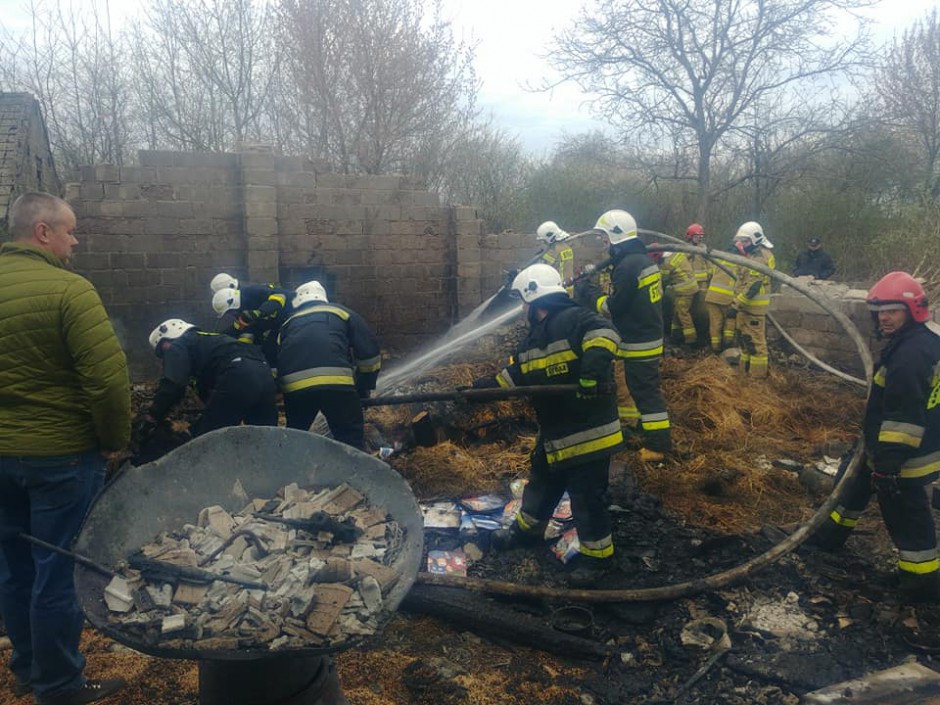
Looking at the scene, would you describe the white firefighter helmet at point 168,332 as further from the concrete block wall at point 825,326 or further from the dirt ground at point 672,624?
the concrete block wall at point 825,326

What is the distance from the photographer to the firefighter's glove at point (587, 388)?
4.16 m

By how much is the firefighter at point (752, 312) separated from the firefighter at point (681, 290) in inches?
28.9

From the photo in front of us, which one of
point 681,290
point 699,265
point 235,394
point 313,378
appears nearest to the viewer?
point 235,394

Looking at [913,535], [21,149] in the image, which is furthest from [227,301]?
[21,149]

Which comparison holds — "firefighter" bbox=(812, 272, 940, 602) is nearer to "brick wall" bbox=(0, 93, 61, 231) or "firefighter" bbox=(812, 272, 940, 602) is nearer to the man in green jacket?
the man in green jacket

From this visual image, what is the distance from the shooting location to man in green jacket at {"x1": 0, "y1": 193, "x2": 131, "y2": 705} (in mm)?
2826

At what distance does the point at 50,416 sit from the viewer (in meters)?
2.90

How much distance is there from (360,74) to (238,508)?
14305 mm

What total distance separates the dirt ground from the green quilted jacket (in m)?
1.38

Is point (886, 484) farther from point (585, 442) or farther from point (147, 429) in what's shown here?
point (147, 429)

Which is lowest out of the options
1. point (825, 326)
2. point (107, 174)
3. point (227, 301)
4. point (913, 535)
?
point (913, 535)

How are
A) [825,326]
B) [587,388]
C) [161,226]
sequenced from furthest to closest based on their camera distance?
1. [825,326]
2. [161,226]
3. [587,388]

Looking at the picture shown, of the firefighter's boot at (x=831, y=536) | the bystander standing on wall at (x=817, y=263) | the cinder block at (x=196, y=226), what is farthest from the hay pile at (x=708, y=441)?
the bystander standing on wall at (x=817, y=263)

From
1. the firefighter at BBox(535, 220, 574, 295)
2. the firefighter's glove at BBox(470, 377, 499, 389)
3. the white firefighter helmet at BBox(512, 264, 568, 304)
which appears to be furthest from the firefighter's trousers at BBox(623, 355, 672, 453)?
the firefighter at BBox(535, 220, 574, 295)
